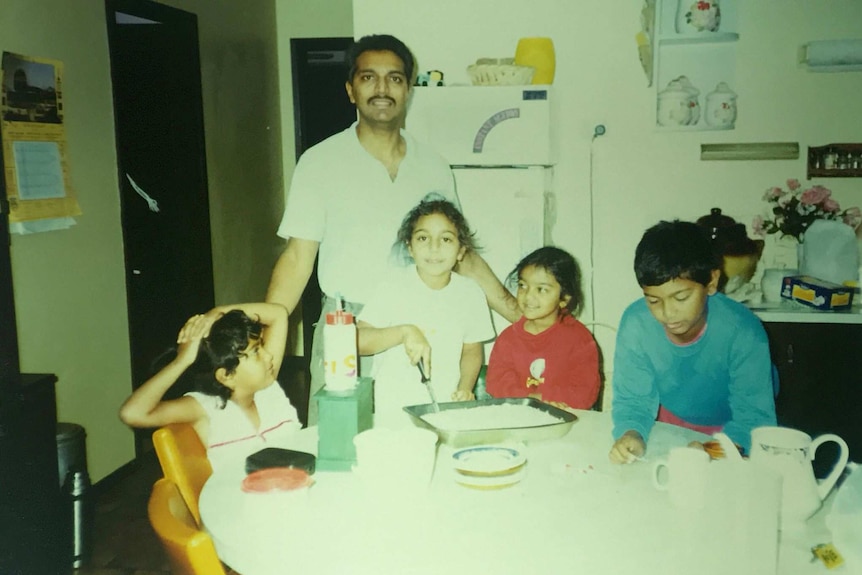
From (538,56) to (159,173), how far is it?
172 cm

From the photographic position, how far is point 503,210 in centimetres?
215

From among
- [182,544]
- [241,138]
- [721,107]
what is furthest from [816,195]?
[241,138]

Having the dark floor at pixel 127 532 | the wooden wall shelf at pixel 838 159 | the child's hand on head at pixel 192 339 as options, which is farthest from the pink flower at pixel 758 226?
the dark floor at pixel 127 532

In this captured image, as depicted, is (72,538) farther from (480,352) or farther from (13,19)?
(13,19)

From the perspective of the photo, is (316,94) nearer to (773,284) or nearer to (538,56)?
(538,56)

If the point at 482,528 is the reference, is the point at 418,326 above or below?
above

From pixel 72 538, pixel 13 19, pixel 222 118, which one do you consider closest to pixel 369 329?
pixel 72 538

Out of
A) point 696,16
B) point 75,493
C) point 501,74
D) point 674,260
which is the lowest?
point 75,493

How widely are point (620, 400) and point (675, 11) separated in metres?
1.55

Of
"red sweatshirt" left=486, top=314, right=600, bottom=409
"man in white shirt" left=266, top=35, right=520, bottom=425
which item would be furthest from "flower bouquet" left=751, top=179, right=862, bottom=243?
"man in white shirt" left=266, top=35, right=520, bottom=425

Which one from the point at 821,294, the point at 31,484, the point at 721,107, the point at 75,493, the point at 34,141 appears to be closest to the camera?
the point at 31,484

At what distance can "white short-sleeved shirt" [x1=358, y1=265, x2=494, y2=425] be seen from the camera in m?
1.73

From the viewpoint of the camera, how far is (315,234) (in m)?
1.76

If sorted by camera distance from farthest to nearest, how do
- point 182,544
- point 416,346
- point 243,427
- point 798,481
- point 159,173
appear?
point 159,173 < point 416,346 < point 243,427 < point 798,481 < point 182,544
